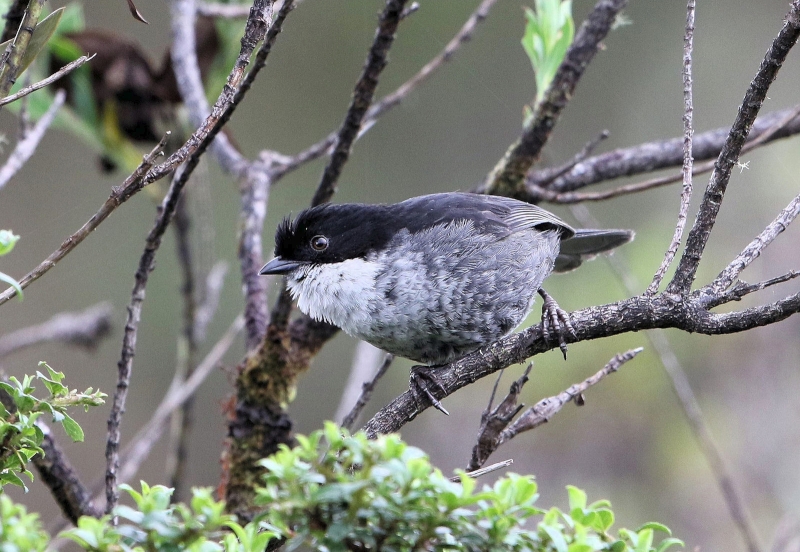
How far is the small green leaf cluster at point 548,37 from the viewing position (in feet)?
12.3

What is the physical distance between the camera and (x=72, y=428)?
1657 mm

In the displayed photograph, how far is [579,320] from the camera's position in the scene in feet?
7.53

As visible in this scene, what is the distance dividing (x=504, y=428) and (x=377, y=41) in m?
1.62

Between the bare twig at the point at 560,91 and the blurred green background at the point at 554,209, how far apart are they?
1174 mm

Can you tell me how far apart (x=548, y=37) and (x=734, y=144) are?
1860 millimetres

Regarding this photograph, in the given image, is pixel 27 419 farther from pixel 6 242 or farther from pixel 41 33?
pixel 41 33

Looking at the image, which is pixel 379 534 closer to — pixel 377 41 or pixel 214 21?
pixel 377 41

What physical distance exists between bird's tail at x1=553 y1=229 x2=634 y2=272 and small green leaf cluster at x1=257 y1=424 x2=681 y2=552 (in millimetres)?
2782

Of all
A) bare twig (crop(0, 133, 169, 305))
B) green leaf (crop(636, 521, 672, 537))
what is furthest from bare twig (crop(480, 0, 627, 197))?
green leaf (crop(636, 521, 672, 537))

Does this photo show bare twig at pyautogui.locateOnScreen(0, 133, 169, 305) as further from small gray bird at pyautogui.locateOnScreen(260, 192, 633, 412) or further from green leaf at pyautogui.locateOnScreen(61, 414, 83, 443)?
small gray bird at pyautogui.locateOnScreen(260, 192, 633, 412)

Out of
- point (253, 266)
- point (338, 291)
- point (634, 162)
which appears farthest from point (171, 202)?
point (634, 162)

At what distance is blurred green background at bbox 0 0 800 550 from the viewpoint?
543 cm

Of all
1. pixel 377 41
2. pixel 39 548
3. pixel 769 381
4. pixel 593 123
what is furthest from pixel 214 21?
pixel 593 123

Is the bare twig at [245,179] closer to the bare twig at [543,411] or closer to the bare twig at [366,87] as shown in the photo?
the bare twig at [366,87]
